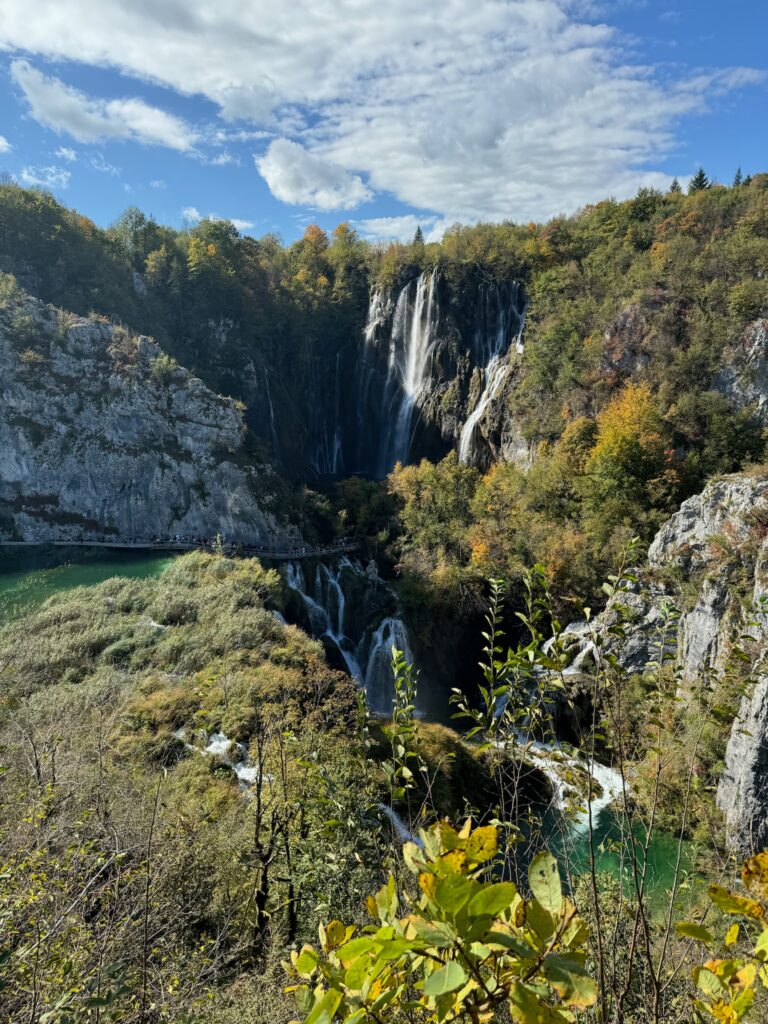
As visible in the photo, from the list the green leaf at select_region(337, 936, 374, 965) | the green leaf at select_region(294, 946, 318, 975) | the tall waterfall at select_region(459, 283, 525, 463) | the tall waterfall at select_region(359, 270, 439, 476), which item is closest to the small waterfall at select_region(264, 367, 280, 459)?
the tall waterfall at select_region(359, 270, 439, 476)

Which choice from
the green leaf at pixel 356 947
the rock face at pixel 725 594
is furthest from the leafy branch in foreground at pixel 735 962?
the rock face at pixel 725 594

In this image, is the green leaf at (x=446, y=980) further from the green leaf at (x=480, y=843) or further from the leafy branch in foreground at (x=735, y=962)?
the leafy branch in foreground at (x=735, y=962)

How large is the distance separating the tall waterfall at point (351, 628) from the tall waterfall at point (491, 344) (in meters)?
11.2

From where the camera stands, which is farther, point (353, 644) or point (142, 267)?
point (142, 267)

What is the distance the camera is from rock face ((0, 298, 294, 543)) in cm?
2827

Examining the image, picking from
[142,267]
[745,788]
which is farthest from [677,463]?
[142,267]

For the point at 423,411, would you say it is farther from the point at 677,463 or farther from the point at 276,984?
the point at 276,984

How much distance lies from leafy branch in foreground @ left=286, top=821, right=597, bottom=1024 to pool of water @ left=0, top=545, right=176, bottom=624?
21028 millimetres

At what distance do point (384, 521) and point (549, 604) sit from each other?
89.4ft

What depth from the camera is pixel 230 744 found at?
441 inches

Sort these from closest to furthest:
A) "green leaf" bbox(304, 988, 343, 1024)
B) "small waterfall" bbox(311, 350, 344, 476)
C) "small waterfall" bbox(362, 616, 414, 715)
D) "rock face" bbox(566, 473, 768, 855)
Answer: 1. "green leaf" bbox(304, 988, 343, 1024)
2. "rock face" bbox(566, 473, 768, 855)
3. "small waterfall" bbox(362, 616, 414, 715)
4. "small waterfall" bbox(311, 350, 344, 476)

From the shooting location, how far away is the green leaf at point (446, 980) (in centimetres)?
72

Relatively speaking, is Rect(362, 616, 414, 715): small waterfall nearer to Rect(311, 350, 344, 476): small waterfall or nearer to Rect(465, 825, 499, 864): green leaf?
Rect(311, 350, 344, 476): small waterfall

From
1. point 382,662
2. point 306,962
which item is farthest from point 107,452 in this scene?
point 306,962
